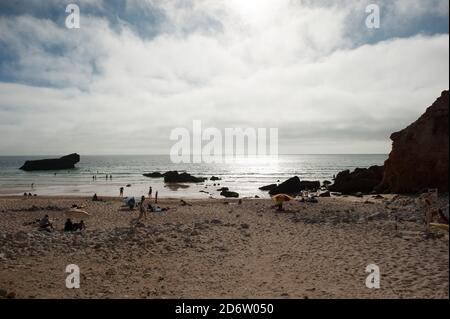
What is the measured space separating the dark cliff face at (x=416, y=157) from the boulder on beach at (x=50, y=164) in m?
109

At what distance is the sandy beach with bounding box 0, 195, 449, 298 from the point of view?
350 inches

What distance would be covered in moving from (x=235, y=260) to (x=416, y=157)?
2660 centimetres

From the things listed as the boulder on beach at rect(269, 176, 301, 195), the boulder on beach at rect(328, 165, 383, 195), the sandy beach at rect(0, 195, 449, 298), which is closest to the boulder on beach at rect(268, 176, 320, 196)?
the boulder on beach at rect(269, 176, 301, 195)

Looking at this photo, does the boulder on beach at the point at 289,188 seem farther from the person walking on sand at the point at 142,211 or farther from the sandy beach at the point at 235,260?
the sandy beach at the point at 235,260

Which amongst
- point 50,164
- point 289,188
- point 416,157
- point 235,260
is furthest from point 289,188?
point 50,164

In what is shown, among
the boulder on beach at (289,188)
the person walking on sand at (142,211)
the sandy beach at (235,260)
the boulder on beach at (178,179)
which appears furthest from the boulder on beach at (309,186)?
the person walking on sand at (142,211)

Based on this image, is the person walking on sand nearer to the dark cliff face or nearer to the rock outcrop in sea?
the dark cliff face

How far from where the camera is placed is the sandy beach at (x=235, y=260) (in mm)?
8898

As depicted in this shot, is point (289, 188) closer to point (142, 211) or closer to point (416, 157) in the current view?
point (416, 157)

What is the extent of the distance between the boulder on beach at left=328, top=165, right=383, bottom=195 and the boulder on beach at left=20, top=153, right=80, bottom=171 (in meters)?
99.1

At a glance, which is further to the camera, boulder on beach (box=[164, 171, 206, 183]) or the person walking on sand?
boulder on beach (box=[164, 171, 206, 183])
